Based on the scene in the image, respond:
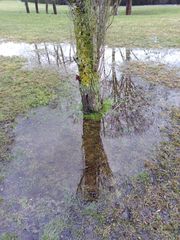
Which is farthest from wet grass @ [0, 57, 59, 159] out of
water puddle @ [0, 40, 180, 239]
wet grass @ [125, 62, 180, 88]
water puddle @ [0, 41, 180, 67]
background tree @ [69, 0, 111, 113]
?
wet grass @ [125, 62, 180, 88]

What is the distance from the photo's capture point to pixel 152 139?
13.4ft

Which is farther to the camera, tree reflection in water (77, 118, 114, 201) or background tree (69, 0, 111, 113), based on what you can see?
background tree (69, 0, 111, 113)

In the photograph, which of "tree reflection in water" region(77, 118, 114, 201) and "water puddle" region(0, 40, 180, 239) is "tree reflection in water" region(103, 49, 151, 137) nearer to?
"water puddle" region(0, 40, 180, 239)

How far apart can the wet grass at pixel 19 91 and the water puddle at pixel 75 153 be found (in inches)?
8.1

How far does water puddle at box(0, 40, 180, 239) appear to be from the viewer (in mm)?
2990

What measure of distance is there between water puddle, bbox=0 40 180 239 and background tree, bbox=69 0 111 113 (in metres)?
0.45

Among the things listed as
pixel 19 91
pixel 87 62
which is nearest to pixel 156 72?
pixel 87 62

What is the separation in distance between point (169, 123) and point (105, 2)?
6.68 feet

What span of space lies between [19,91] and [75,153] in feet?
8.62

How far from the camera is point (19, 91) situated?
5.90 m

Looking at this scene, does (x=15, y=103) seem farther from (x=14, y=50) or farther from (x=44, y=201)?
(x=14, y=50)

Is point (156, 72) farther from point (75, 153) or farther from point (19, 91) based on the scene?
point (75, 153)

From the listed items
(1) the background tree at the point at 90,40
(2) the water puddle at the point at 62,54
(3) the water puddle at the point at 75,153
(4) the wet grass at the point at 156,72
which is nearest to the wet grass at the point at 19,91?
(3) the water puddle at the point at 75,153

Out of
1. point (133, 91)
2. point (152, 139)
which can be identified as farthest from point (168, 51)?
point (152, 139)
